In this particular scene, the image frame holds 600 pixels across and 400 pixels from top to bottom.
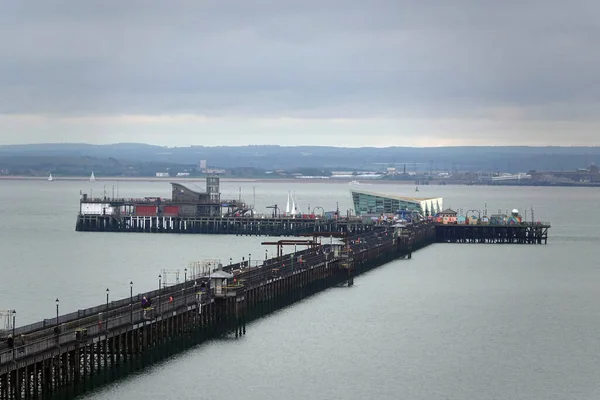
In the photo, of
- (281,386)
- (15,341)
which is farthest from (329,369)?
(15,341)

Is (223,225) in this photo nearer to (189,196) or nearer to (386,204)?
(189,196)

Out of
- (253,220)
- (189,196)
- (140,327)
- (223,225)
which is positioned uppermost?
(189,196)

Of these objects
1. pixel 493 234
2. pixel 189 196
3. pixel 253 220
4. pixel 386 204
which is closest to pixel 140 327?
pixel 493 234

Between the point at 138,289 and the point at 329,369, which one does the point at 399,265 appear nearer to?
the point at 138,289

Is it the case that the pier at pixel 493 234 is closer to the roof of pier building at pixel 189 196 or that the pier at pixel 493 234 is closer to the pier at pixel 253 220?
the pier at pixel 253 220

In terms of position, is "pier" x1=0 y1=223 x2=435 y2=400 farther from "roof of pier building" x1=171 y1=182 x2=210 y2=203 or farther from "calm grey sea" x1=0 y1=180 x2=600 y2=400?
"roof of pier building" x1=171 y1=182 x2=210 y2=203

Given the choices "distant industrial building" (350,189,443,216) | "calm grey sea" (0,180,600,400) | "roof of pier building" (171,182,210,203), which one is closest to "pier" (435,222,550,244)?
"distant industrial building" (350,189,443,216)

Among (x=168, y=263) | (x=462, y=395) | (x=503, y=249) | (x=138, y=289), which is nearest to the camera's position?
(x=462, y=395)
